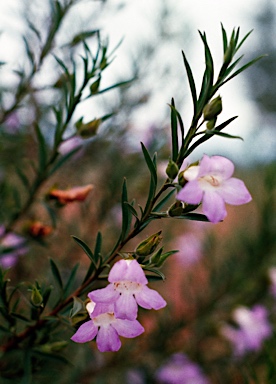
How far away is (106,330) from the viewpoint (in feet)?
1.32

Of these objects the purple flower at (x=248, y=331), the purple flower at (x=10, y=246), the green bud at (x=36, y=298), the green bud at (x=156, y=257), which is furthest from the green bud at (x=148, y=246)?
the purple flower at (x=248, y=331)

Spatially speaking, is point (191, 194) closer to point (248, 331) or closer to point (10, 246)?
point (10, 246)

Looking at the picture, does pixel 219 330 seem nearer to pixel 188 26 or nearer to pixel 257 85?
pixel 188 26

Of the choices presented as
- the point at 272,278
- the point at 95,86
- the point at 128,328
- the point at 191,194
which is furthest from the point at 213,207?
the point at 272,278

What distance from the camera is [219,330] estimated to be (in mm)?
1238

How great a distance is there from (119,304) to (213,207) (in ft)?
0.37

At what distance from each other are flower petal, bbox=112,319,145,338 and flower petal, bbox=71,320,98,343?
2cm

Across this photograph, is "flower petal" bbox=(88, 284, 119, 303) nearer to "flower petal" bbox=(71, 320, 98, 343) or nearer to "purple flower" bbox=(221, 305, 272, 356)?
"flower petal" bbox=(71, 320, 98, 343)

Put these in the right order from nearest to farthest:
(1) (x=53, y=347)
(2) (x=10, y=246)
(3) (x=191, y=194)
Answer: (3) (x=191, y=194), (1) (x=53, y=347), (2) (x=10, y=246)

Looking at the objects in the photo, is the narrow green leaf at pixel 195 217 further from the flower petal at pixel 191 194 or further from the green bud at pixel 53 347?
the green bud at pixel 53 347

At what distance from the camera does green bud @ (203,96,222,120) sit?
38cm

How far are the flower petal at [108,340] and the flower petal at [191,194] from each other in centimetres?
15

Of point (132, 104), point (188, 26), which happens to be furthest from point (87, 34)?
point (188, 26)

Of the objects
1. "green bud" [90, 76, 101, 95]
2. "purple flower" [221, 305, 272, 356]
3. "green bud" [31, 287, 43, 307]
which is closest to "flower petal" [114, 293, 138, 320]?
"green bud" [31, 287, 43, 307]
